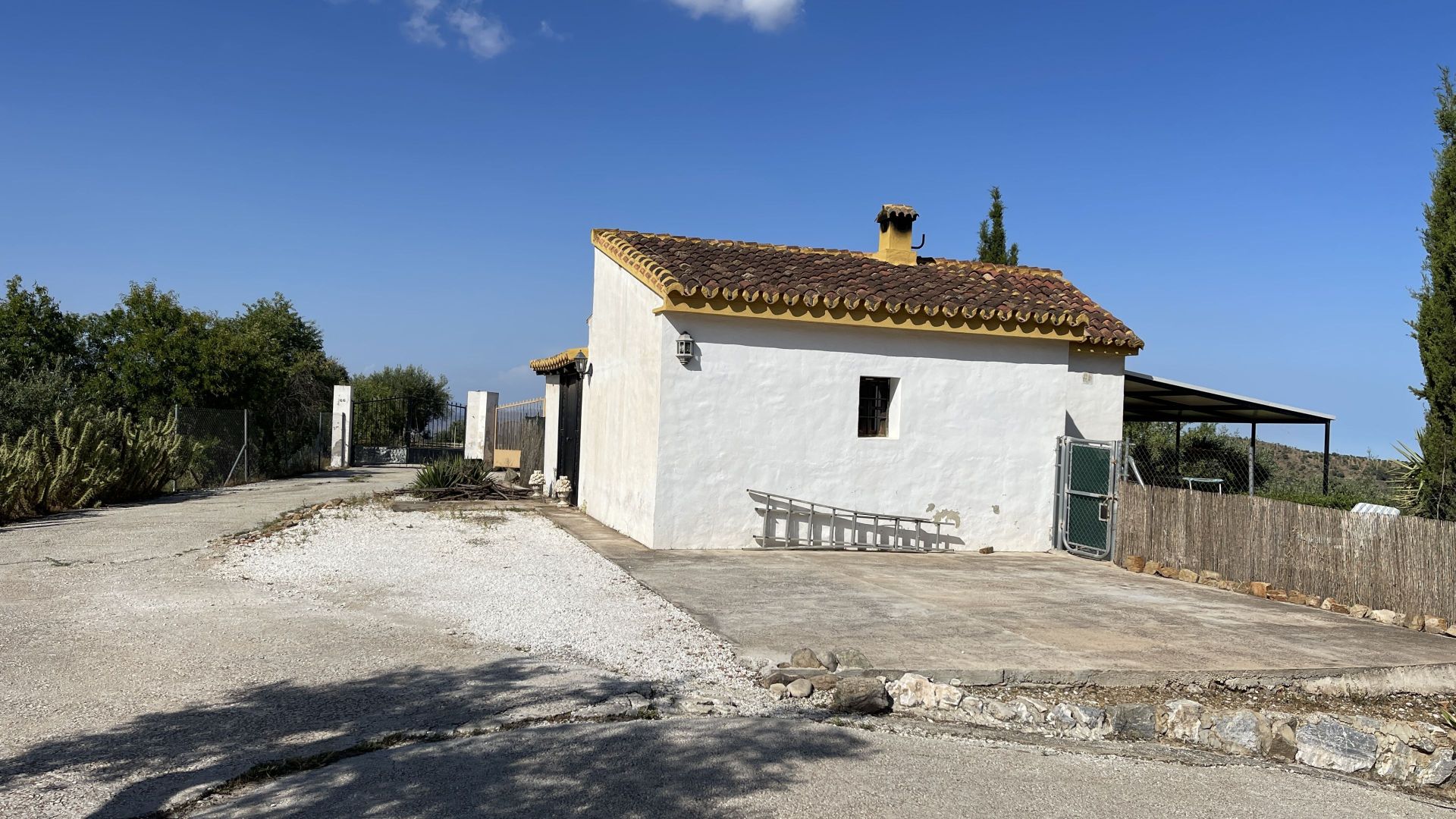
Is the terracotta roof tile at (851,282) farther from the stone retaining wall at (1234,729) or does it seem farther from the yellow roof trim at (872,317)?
the stone retaining wall at (1234,729)

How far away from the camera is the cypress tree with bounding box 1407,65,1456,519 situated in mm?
12664

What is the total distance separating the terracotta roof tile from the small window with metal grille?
1.07 metres

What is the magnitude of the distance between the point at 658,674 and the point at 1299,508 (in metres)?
7.16

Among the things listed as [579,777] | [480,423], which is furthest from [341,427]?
[579,777]

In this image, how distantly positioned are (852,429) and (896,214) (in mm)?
4911

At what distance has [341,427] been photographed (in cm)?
2984

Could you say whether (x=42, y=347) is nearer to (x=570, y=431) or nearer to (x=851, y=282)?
(x=570, y=431)

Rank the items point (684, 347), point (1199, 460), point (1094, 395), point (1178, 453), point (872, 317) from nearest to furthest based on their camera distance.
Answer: point (684, 347), point (872, 317), point (1094, 395), point (1178, 453), point (1199, 460)

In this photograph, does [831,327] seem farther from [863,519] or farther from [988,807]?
[988,807]

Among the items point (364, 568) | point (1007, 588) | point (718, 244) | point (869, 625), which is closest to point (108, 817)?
point (869, 625)

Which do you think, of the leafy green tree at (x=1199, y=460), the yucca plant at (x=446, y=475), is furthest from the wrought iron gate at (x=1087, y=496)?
the yucca plant at (x=446, y=475)

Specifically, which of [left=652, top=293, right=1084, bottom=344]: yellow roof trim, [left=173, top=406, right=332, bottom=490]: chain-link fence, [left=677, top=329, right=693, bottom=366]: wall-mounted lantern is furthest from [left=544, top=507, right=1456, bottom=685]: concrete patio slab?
[left=173, top=406, right=332, bottom=490]: chain-link fence

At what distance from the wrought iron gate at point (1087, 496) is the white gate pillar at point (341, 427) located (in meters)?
22.9

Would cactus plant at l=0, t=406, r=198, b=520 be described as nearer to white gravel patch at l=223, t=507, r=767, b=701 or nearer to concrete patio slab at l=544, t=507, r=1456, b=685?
white gravel patch at l=223, t=507, r=767, b=701
